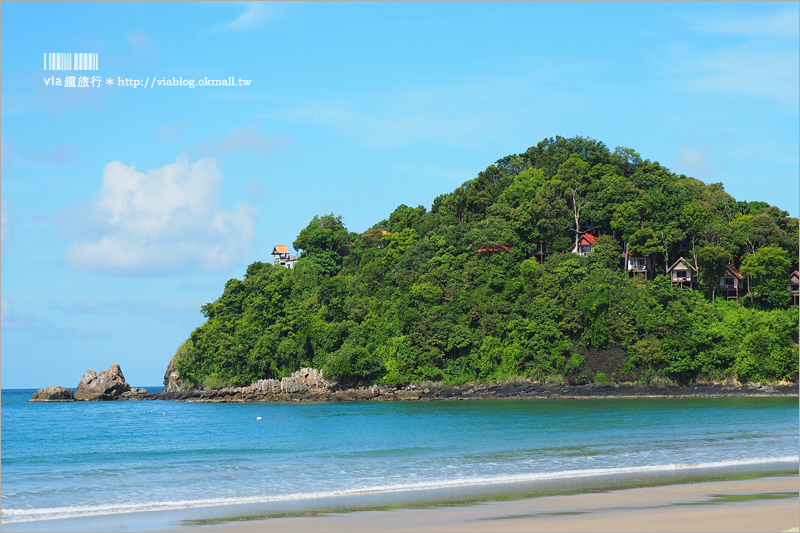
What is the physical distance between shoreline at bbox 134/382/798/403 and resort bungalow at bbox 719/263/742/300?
1080 centimetres

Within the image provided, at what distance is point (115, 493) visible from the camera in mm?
15805

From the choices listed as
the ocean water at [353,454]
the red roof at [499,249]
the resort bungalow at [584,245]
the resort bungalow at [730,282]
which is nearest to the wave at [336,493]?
the ocean water at [353,454]

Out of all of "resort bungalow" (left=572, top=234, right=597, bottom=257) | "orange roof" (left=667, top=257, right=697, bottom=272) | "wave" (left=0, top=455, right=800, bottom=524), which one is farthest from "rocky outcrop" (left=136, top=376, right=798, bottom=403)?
"wave" (left=0, top=455, right=800, bottom=524)

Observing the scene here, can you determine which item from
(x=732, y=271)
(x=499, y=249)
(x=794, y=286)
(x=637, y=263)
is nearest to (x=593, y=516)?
(x=499, y=249)

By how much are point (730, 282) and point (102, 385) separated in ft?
236

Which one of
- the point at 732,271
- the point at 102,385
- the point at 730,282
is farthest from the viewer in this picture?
the point at 102,385

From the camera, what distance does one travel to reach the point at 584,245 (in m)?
66.8

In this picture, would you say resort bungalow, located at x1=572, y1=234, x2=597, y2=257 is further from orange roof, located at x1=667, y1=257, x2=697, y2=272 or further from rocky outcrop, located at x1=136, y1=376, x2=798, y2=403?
rocky outcrop, located at x1=136, y1=376, x2=798, y2=403

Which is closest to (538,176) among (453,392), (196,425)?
(453,392)

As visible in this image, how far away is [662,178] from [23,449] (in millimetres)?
64812

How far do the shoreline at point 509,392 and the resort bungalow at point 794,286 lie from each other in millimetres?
9423

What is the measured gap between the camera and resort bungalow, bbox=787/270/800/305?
58.7m

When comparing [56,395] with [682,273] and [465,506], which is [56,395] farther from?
[465,506]

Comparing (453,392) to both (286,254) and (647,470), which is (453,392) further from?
(286,254)
